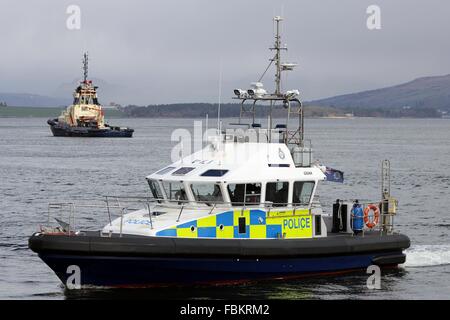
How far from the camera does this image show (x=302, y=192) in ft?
69.6

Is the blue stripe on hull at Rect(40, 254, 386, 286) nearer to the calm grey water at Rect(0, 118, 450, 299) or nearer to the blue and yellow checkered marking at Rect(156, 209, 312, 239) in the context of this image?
the calm grey water at Rect(0, 118, 450, 299)

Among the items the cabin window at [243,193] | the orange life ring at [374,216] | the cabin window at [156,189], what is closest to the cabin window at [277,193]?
the cabin window at [243,193]

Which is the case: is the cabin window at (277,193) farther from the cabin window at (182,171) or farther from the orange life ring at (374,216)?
the orange life ring at (374,216)

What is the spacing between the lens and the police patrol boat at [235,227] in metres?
19.2

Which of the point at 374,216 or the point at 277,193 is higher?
the point at 277,193

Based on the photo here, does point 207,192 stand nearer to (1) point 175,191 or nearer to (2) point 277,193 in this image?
(1) point 175,191

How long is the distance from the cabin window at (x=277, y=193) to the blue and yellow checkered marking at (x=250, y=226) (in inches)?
9.2

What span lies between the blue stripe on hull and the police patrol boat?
0.07ft

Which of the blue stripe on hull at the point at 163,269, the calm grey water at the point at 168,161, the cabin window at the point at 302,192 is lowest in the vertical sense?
the calm grey water at the point at 168,161

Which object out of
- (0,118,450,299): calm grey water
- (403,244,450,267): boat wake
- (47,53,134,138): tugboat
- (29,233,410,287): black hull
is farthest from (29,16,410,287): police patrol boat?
(47,53,134,138): tugboat

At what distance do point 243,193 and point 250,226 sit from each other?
0.71 metres

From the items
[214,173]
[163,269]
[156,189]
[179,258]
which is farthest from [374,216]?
[163,269]

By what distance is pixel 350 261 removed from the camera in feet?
70.7

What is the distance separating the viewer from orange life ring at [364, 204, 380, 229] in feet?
73.4
